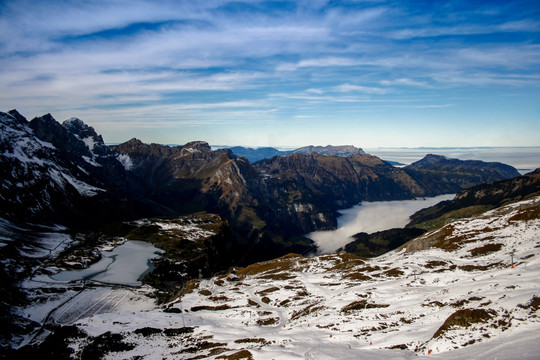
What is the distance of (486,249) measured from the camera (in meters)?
88.7

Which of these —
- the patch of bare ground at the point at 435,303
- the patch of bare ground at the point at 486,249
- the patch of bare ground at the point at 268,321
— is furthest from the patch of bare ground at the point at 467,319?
the patch of bare ground at the point at 486,249

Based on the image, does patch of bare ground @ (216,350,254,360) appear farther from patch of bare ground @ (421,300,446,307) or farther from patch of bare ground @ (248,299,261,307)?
patch of bare ground @ (248,299,261,307)

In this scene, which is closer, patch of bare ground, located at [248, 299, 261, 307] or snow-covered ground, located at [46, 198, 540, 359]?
snow-covered ground, located at [46, 198, 540, 359]

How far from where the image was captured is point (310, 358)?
35688mm

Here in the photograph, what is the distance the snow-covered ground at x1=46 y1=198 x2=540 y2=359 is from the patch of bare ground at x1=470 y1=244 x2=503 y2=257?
11.1 inches

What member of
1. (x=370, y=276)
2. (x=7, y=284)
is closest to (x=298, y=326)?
(x=370, y=276)

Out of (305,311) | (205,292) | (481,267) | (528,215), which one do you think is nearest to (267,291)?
(205,292)

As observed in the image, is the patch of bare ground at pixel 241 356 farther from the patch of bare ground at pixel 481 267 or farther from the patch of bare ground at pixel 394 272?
the patch of bare ground at pixel 481 267

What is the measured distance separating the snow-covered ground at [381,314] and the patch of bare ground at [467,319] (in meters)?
0.11

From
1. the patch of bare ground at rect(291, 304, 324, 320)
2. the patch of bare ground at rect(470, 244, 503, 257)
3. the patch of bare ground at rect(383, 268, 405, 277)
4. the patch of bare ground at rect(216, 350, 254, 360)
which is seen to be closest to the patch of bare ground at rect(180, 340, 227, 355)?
the patch of bare ground at rect(216, 350, 254, 360)

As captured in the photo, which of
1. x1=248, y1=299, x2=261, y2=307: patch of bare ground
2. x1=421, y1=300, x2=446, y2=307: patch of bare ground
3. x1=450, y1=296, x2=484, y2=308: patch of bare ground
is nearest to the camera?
x1=450, y1=296, x2=484, y2=308: patch of bare ground

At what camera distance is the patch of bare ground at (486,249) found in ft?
285

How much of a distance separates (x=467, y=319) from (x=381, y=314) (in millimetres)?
18375

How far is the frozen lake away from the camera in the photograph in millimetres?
146750
